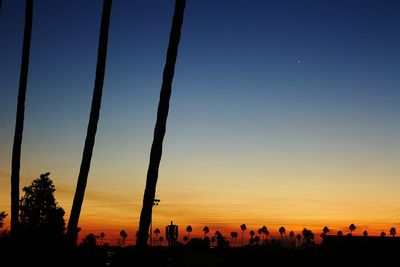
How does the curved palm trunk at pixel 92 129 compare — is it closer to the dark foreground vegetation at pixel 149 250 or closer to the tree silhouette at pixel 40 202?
the dark foreground vegetation at pixel 149 250

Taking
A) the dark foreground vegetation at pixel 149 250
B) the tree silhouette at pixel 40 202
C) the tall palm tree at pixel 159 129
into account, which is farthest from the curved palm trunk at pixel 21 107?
the tree silhouette at pixel 40 202

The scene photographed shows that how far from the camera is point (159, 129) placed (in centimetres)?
1271

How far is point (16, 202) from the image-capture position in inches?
734

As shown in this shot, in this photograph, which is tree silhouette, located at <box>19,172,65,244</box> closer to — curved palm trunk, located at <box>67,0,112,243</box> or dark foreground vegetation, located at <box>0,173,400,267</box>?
dark foreground vegetation, located at <box>0,173,400,267</box>

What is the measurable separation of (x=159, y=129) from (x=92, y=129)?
4113 mm

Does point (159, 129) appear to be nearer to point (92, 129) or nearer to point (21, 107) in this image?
point (92, 129)

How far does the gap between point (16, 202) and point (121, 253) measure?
14.8m

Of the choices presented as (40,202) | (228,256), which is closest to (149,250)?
(228,256)

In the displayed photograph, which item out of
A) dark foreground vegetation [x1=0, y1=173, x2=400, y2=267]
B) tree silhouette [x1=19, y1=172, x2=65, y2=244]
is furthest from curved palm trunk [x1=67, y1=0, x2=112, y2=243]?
tree silhouette [x1=19, y1=172, x2=65, y2=244]

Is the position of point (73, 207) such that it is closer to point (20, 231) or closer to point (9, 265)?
point (9, 265)

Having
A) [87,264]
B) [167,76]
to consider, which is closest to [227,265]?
[87,264]

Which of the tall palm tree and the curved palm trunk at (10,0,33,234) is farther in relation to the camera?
the curved palm trunk at (10,0,33,234)

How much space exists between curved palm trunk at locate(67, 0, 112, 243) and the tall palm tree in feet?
12.2

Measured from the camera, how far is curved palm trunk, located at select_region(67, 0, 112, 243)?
1521 centimetres
